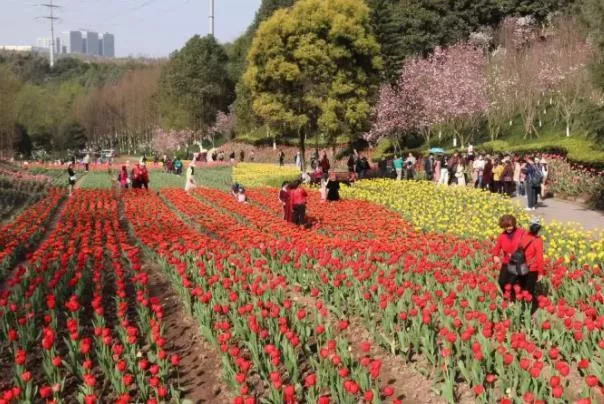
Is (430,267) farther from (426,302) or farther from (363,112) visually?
(363,112)

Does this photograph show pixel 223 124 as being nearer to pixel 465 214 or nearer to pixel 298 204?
pixel 298 204

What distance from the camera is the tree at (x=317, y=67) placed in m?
33.7

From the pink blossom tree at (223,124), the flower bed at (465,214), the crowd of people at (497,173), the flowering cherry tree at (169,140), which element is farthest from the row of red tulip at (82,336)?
the flowering cherry tree at (169,140)

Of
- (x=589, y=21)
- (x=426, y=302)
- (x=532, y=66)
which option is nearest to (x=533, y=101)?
(x=532, y=66)

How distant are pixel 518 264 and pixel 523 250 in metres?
0.26

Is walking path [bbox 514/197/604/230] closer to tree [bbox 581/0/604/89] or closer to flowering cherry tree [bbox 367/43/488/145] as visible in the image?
tree [bbox 581/0/604/89]

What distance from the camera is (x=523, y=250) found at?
804 cm

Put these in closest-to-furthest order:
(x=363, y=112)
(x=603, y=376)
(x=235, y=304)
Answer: (x=603, y=376) → (x=235, y=304) → (x=363, y=112)

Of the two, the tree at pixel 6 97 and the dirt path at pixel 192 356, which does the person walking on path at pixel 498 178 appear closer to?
the dirt path at pixel 192 356

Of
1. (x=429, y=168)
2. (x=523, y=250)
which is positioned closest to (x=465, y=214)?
(x=523, y=250)

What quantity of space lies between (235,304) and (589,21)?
15062 mm

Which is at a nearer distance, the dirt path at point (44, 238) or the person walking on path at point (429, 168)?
the dirt path at point (44, 238)

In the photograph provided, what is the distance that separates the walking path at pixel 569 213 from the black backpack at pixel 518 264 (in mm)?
9679

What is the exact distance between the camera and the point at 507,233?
8.37 meters
